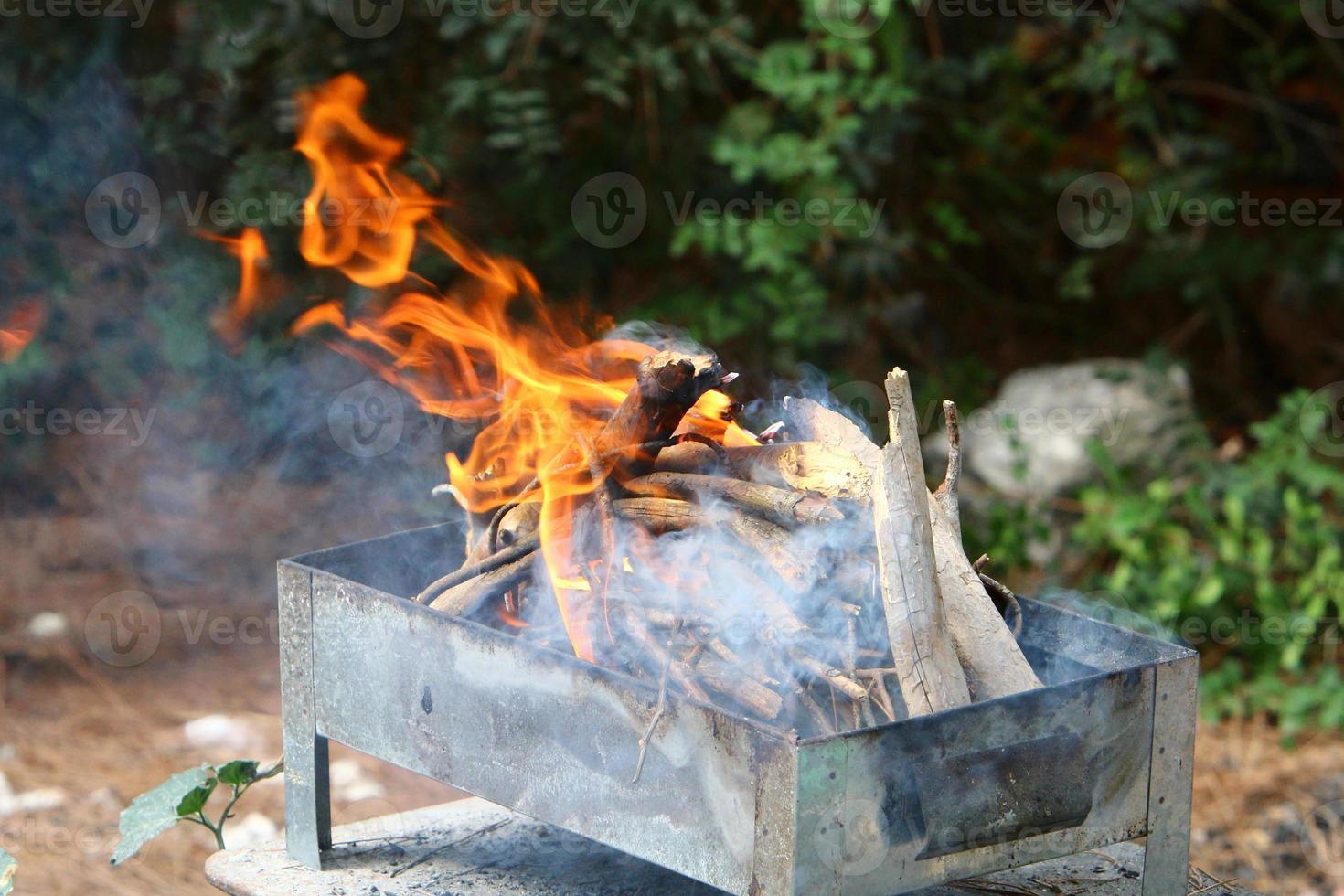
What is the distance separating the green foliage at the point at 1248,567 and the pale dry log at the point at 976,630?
2.69 meters

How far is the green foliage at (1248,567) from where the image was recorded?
16.1 feet

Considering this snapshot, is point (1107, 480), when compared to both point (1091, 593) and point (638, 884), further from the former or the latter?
point (638, 884)

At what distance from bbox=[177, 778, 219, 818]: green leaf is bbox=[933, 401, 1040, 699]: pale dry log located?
4.66 feet

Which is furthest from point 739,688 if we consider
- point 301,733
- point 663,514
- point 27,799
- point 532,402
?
point 27,799

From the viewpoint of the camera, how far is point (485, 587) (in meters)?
2.58

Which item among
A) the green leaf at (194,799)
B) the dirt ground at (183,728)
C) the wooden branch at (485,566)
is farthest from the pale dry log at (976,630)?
the dirt ground at (183,728)

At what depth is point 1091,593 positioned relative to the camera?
5.24 m

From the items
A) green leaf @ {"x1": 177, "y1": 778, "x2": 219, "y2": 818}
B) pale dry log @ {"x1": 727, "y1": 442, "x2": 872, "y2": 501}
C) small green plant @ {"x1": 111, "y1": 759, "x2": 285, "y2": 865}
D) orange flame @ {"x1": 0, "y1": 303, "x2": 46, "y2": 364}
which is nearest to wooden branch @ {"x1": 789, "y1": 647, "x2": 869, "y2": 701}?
pale dry log @ {"x1": 727, "y1": 442, "x2": 872, "y2": 501}

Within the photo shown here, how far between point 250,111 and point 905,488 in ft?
12.0

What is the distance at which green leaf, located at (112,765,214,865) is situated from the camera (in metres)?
2.75

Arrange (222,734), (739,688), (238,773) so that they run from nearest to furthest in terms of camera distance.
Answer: (739,688)
(238,773)
(222,734)

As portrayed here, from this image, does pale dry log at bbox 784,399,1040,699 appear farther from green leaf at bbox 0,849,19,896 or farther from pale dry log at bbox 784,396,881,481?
green leaf at bbox 0,849,19,896

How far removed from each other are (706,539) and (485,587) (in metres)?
0.39

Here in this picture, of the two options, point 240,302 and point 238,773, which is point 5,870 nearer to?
point 238,773
